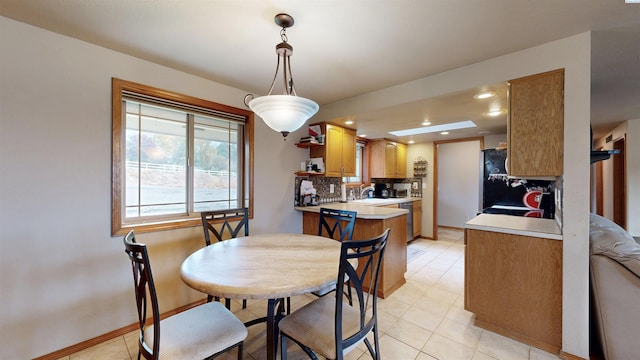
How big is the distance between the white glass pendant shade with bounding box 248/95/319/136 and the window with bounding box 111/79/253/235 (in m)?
1.31

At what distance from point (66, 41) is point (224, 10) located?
51.2 inches

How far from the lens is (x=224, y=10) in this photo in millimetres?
1512

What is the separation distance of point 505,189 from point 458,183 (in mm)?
2160

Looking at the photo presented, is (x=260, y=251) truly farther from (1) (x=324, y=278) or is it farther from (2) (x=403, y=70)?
(2) (x=403, y=70)

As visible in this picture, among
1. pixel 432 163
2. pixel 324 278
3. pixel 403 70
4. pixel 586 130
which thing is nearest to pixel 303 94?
pixel 403 70

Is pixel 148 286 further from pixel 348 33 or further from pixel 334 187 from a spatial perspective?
pixel 334 187

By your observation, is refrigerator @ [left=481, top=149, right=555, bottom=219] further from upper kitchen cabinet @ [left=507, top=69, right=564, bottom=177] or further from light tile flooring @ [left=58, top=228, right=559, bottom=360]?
upper kitchen cabinet @ [left=507, top=69, right=564, bottom=177]

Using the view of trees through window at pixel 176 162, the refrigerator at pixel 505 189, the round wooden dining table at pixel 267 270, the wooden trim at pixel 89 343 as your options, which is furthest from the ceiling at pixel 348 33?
the wooden trim at pixel 89 343

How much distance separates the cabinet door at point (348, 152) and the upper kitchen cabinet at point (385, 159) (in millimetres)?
1157

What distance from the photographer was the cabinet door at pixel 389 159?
4.88m

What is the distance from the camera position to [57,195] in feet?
5.84

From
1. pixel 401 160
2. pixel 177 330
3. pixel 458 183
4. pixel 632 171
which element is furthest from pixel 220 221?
pixel 632 171

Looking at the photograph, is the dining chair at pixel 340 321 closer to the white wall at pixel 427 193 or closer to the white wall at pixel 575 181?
the white wall at pixel 575 181

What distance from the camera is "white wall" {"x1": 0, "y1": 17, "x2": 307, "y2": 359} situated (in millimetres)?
1627
